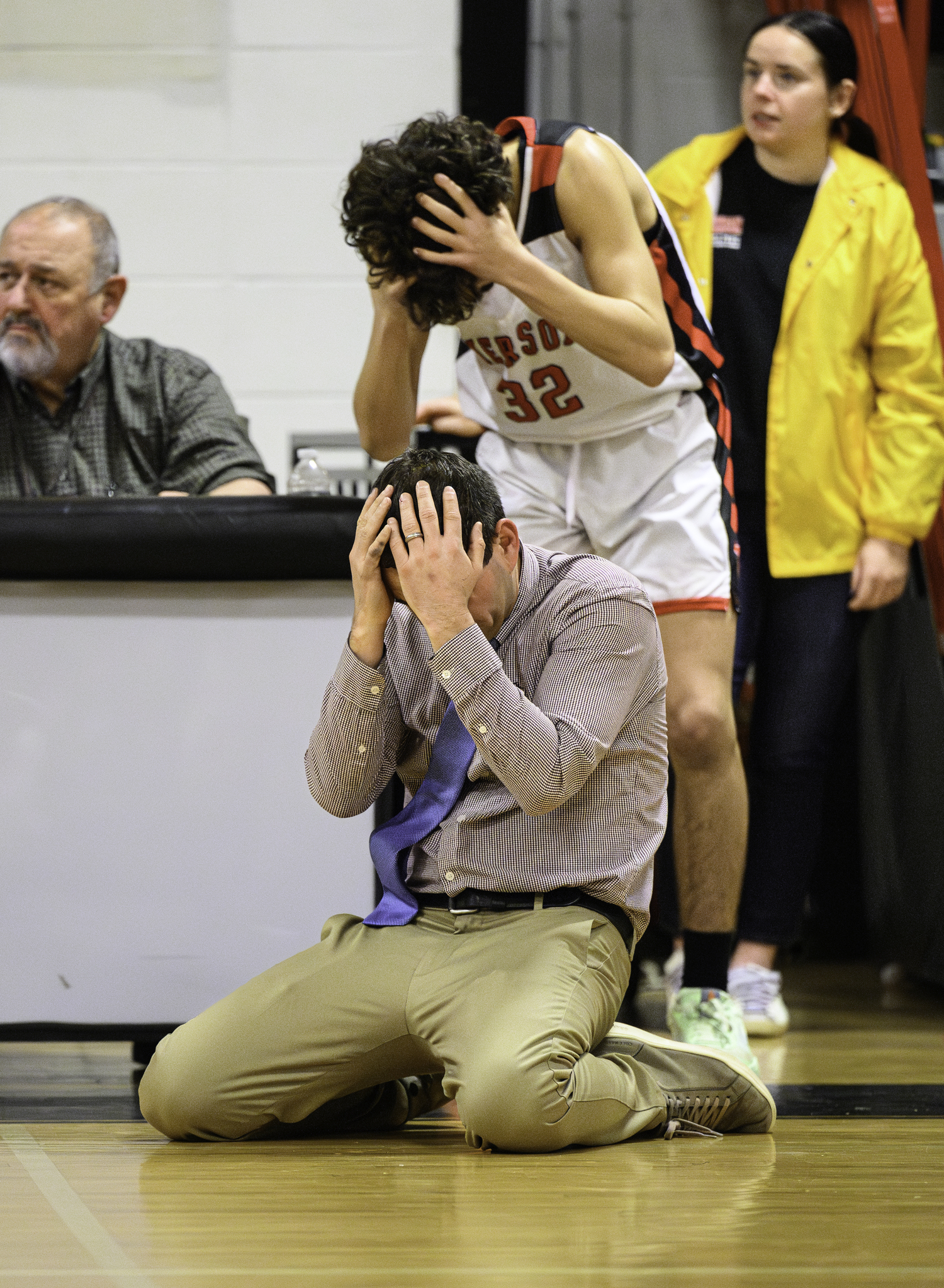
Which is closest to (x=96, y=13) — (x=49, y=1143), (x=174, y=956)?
(x=174, y=956)

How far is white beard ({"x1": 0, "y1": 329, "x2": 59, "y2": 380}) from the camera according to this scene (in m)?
2.56

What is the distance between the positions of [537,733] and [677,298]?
33.5 inches

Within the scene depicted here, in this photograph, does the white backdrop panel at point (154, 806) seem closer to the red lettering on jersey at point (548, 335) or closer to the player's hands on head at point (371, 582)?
the player's hands on head at point (371, 582)

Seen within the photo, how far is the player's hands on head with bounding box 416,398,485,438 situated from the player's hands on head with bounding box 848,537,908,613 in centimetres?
71

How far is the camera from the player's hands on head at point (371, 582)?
159 centimetres

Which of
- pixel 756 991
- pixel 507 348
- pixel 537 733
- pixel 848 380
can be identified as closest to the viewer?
pixel 537 733

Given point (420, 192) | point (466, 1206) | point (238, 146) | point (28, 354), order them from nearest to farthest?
point (466, 1206) < point (420, 192) < point (28, 354) < point (238, 146)

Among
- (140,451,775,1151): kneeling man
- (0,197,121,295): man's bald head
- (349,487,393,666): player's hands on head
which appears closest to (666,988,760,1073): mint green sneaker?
(140,451,775,1151): kneeling man

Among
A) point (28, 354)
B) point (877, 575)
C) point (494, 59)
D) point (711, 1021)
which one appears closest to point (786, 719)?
point (877, 575)

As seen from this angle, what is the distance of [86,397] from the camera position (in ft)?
8.49

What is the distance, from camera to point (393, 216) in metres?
1.82

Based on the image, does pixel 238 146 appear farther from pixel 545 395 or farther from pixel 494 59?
pixel 545 395

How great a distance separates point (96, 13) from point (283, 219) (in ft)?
2.27

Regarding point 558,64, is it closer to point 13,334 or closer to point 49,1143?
point 13,334
